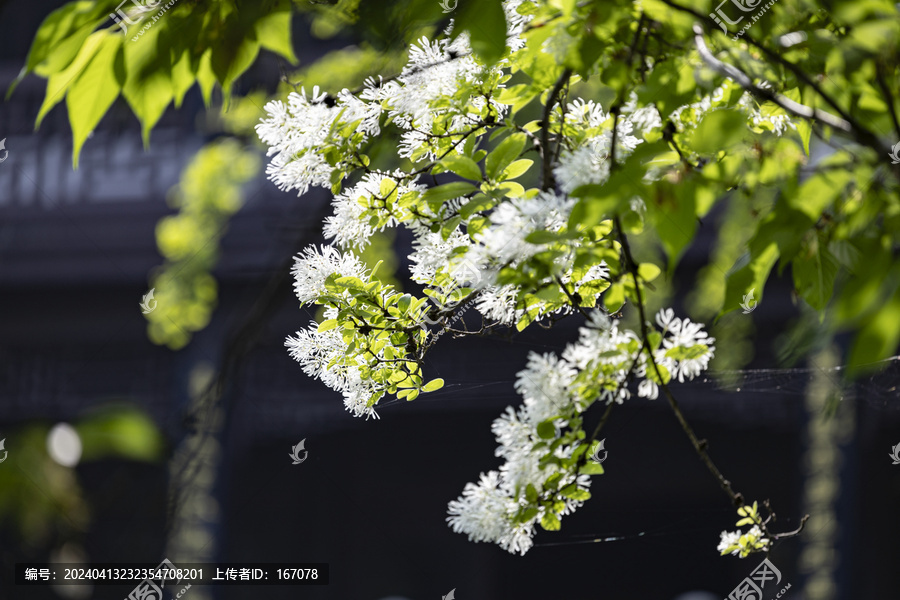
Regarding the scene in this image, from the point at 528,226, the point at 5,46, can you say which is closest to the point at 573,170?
the point at 528,226

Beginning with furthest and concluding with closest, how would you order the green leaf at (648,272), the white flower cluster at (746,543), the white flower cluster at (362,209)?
the white flower cluster at (746,543) < the white flower cluster at (362,209) < the green leaf at (648,272)

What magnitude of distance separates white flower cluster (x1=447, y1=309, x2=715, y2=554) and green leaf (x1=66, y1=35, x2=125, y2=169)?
0.82 ft

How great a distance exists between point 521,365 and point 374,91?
105cm

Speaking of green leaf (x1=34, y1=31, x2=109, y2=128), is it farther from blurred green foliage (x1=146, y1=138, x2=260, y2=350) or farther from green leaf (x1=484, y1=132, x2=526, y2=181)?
blurred green foliage (x1=146, y1=138, x2=260, y2=350)

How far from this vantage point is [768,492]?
1676mm

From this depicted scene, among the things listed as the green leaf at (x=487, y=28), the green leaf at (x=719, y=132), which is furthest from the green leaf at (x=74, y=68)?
the green leaf at (x=719, y=132)

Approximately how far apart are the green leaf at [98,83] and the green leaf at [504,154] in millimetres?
225

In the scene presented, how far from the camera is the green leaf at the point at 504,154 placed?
0.45 meters

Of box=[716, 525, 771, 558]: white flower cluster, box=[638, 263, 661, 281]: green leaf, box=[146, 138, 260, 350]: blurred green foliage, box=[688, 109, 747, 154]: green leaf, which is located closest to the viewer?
box=[688, 109, 747, 154]: green leaf

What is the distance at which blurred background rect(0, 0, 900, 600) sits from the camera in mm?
1546

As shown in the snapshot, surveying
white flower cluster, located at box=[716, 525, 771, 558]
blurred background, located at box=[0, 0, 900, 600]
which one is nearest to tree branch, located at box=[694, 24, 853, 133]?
white flower cluster, located at box=[716, 525, 771, 558]

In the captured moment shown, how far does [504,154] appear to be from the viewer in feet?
1.48

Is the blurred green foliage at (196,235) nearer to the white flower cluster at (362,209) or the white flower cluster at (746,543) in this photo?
the white flower cluster at (362,209)

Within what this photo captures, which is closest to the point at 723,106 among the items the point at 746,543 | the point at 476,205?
the point at 476,205
